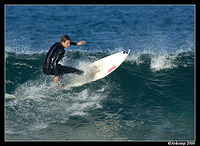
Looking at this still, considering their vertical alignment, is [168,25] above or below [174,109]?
above

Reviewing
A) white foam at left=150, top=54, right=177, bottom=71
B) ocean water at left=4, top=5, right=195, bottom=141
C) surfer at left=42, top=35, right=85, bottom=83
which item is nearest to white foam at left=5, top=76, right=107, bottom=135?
ocean water at left=4, top=5, right=195, bottom=141

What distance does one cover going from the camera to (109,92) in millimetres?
8805

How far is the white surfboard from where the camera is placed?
29.8ft

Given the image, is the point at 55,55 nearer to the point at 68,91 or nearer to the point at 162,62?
the point at 68,91

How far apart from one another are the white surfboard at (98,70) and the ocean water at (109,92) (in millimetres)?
201

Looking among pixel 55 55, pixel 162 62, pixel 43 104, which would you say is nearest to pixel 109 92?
pixel 43 104

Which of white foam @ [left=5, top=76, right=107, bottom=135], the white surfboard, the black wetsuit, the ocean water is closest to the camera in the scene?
the ocean water

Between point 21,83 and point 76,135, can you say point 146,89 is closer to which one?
point 76,135

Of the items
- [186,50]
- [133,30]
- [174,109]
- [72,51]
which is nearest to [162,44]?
[186,50]

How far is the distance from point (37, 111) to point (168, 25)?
1419cm

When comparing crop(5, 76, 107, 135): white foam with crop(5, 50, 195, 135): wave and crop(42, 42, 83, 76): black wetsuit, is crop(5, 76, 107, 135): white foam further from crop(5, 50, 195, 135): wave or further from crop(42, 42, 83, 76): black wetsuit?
crop(42, 42, 83, 76): black wetsuit

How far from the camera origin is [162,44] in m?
13.7

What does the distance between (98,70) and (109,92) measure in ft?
3.45

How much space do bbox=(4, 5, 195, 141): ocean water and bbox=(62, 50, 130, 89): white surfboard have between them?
0.66ft
